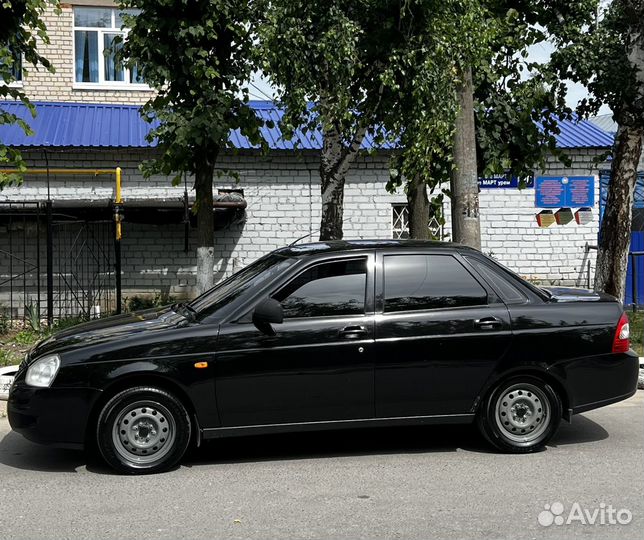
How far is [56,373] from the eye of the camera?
5.83 metres

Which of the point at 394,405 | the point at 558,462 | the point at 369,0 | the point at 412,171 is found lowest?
the point at 558,462

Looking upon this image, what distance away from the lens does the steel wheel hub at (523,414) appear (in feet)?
21.0

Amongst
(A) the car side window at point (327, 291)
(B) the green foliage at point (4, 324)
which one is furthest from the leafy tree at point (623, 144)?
(B) the green foliage at point (4, 324)

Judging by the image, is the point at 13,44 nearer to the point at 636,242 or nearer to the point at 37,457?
the point at 37,457

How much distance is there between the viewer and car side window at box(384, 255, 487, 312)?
20.7 ft

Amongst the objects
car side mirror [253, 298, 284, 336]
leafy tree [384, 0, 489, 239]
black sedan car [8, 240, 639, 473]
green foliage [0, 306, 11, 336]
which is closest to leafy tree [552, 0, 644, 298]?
leafy tree [384, 0, 489, 239]

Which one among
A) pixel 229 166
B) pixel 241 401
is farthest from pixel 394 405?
pixel 229 166

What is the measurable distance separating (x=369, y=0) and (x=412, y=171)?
231cm

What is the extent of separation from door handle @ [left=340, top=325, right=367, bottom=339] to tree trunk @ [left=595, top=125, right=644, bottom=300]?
646cm

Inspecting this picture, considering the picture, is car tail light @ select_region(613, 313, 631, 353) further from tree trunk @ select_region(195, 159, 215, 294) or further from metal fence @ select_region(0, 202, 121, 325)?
metal fence @ select_region(0, 202, 121, 325)

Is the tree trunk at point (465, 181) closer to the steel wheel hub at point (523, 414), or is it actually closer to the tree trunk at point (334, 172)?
the tree trunk at point (334, 172)

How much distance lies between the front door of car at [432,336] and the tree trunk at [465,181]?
13.0 ft

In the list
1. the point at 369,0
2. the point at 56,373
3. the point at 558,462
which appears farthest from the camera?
the point at 369,0

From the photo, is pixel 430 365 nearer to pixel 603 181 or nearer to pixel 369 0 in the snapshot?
pixel 369 0
